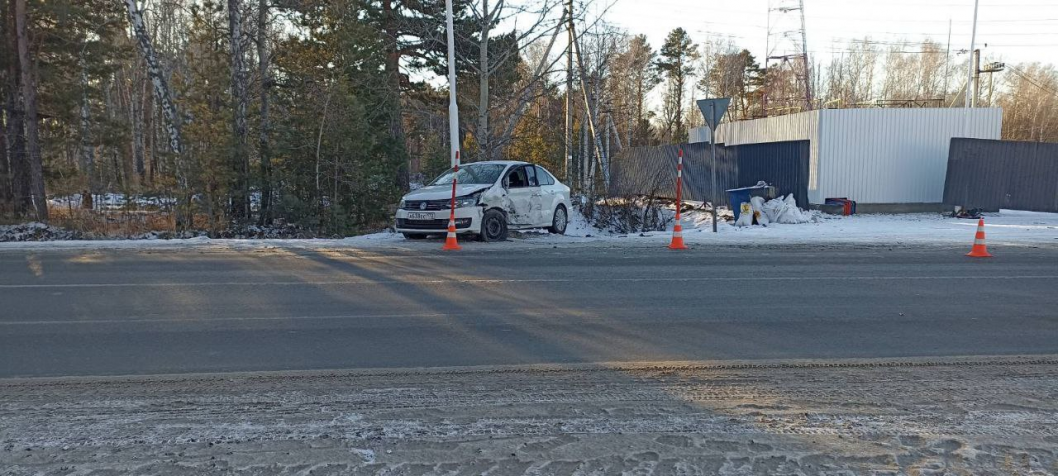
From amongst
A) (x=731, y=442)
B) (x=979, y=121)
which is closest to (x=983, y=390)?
(x=731, y=442)

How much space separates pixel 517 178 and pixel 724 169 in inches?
444

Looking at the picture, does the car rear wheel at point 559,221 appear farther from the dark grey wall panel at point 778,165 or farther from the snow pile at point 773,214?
the dark grey wall panel at point 778,165

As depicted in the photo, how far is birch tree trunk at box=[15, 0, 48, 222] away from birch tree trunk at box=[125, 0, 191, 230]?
3.48 meters

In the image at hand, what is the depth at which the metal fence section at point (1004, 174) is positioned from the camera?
1992cm

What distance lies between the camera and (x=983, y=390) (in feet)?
16.3

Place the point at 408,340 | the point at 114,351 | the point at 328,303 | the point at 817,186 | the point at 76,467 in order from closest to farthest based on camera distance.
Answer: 1. the point at 76,467
2. the point at 114,351
3. the point at 408,340
4. the point at 328,303
5. the point at 817,186

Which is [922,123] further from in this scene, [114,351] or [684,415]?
[114,351]

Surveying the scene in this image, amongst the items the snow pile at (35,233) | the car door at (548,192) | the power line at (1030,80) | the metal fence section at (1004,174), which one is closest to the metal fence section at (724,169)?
the car door at (548,192)

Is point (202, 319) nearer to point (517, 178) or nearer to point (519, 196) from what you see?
point (519, 196)

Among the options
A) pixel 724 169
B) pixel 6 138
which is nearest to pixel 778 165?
pixel 724 169

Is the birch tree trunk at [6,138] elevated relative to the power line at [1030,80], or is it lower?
lower

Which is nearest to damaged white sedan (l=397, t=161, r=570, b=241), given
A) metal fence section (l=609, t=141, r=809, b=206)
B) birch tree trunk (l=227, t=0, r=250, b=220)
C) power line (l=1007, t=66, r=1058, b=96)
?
metal fence section (l=609, t=141, r=809, b=206)

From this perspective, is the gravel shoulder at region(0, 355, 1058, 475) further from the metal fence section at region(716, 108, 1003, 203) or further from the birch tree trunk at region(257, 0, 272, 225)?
the metal fence section at region(716, 108, 1003, 203)

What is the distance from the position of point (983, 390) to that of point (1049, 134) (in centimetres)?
6823
